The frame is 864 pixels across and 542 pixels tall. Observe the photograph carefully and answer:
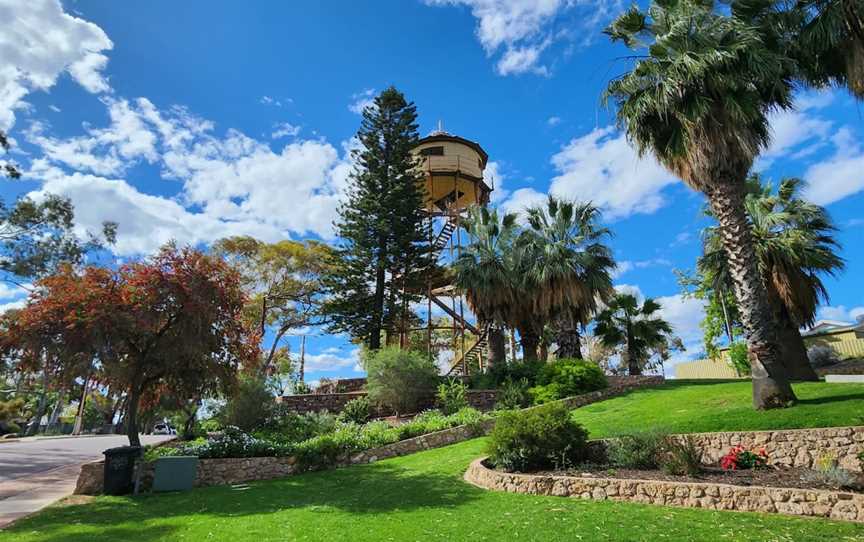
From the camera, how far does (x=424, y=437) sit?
1480cm

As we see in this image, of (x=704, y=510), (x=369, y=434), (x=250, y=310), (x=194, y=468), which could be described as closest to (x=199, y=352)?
(x=194, y=468)

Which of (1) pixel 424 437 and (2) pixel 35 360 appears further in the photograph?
(1) pixel 424 437

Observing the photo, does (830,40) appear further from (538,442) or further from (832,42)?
(538,442)

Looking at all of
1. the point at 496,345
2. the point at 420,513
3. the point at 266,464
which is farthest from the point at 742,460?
the point at 496,345

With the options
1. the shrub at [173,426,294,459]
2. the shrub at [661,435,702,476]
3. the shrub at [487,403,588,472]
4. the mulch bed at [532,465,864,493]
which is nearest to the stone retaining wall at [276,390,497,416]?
the shrub at [173,426,294,459]

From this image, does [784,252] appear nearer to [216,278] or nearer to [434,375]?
[434,375]

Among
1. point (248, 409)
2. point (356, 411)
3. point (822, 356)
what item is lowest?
point (356, 411)

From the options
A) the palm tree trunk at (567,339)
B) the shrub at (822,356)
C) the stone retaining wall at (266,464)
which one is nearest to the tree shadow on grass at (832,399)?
the stone retaining wall at (266,464)

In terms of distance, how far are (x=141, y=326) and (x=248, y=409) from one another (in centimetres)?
824

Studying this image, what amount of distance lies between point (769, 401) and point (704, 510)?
19.3ft

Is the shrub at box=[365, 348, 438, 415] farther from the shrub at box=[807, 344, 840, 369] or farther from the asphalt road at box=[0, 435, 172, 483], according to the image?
the shrub at box=[807, 344, 840, 369]

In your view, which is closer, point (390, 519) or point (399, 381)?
point (390, 519)

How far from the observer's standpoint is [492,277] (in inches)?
934

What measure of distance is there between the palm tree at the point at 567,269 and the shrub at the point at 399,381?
6.30 meters
